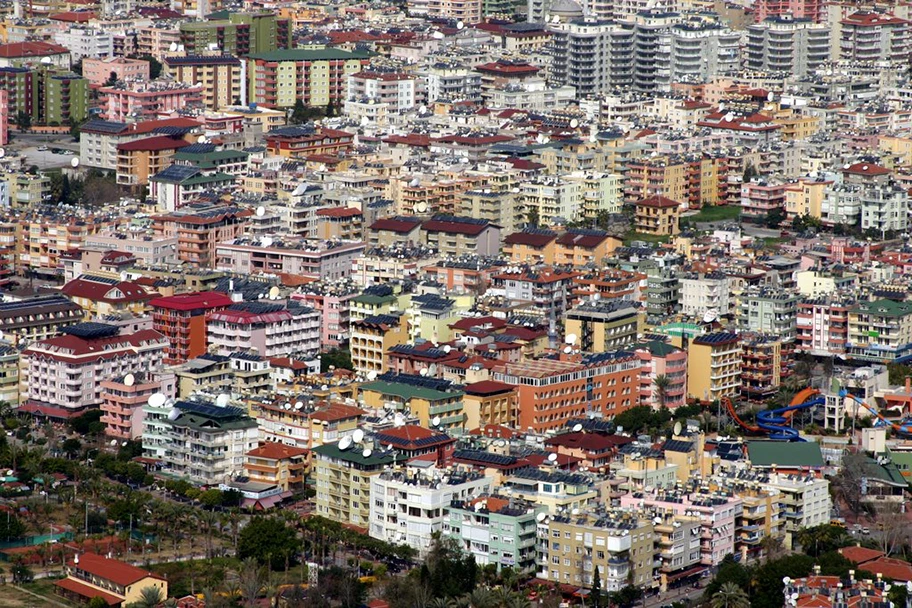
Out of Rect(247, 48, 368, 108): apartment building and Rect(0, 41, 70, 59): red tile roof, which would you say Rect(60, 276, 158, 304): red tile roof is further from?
Rect(0, 41, 70, 59): red tile roof

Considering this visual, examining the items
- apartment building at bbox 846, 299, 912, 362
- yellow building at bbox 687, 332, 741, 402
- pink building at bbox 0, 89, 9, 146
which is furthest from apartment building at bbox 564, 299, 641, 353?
pink building at bbox 0, 89, 9, 146

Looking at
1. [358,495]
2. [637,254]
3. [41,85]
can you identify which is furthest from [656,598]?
[41,85]

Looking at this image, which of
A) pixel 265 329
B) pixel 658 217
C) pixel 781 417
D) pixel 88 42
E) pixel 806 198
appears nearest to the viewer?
pixel 781 417

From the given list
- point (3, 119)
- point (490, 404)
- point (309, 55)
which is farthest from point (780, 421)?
point (309, 55)

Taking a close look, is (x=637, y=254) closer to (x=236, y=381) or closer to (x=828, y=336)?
(x=828, y=336)

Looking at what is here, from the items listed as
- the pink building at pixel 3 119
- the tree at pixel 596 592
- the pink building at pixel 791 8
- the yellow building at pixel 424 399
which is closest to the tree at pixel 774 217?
the yellow building at pixel 424 399

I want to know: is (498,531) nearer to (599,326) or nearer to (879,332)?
(599,326)
